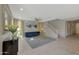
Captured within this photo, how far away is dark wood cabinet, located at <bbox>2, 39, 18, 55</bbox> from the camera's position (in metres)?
1.78

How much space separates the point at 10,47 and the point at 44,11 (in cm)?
75

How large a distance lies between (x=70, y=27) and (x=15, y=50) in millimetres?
907

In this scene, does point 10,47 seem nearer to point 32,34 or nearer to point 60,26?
point 32,34

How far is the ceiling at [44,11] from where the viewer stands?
1.81m

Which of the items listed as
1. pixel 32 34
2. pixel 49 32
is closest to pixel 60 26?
pixel 49 32

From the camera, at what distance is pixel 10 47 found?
6.02ft

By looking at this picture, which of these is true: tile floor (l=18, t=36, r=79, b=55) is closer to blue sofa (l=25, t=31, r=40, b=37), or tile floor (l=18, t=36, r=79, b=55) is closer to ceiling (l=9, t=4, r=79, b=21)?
blue sofa (l=25, t=31, r=40, b=37)

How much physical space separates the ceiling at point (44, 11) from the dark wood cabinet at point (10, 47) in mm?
397

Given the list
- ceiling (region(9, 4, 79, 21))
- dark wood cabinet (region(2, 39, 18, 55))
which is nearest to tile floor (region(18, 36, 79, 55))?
dark wood cabinet (region(2, 39, 18, 55))

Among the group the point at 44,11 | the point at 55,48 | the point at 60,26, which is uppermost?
the point at 44,11

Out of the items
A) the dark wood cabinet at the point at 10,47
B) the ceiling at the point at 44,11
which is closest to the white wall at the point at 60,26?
the ceiling at the point at 44,11

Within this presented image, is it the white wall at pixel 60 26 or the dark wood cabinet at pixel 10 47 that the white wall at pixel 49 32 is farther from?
the dark wood cabinet at pixel 10 47

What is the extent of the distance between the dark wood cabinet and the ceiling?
397 mm
